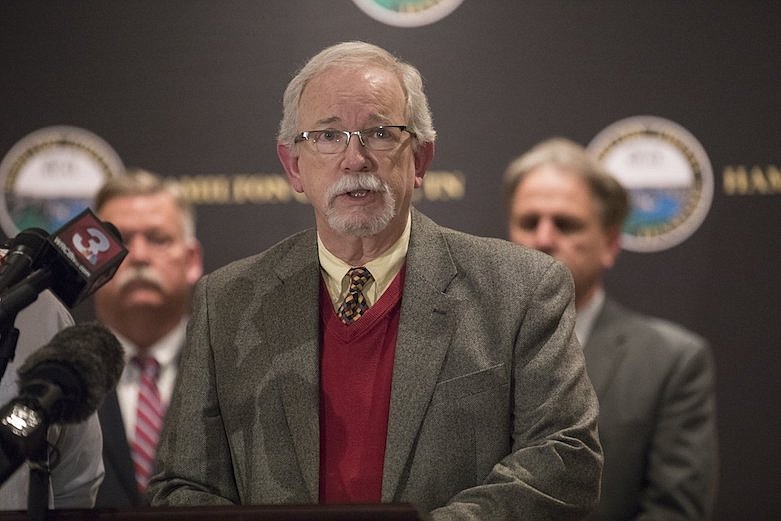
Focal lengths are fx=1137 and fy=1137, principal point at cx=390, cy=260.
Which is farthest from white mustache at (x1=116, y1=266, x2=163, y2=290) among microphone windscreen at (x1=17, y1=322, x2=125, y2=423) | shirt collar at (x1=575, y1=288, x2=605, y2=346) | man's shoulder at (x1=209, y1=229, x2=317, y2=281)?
microphone windscreen at (x1=17, y1=322, x2=125, y2=423)

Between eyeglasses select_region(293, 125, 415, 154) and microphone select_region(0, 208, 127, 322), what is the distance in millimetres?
692

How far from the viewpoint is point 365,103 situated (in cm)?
234

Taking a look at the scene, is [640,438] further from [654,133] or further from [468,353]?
[468,353]

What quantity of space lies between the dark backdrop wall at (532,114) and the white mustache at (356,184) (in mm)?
1680

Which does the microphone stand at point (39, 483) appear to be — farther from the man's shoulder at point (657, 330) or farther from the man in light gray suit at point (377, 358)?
the man's shoulder at point (657, 330)

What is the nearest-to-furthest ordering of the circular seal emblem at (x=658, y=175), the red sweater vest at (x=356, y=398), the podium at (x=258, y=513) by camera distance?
the podium at (x=258, y=513) < the red sweater vest at (x=356, y=398) < the circular seal emblem at (x=658, y=175)

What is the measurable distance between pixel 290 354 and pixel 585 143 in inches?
76.1

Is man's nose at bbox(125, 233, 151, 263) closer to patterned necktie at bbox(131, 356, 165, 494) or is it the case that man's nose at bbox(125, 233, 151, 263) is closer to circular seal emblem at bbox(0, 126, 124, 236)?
circular seal emblem at bbox(0, 126, 124, 236)

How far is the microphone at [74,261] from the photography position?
5.63ft

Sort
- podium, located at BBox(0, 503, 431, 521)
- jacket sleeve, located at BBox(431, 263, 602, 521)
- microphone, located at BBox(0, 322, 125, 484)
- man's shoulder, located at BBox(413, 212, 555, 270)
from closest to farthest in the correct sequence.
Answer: microphone, located at BBox(0, 322, 125, 484), podium, located at BBox(0, 503, 431, 521), jacket sleeve, located at BBox(431, 263, 602, 521), man's shoulder, located at BBox(413, 212, 555, 270)

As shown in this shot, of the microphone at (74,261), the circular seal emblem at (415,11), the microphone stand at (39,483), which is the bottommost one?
the microphone stand at (39,483)

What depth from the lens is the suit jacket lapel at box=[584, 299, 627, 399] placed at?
3.93 meters

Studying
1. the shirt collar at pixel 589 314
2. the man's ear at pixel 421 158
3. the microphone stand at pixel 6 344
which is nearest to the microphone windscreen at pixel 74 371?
the microphone stand at pixel 6 344

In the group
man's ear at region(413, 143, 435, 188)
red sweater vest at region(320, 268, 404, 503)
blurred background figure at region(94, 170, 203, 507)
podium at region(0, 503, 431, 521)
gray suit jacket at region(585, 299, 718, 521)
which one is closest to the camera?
podium at region(0, 503, 431, 521)
